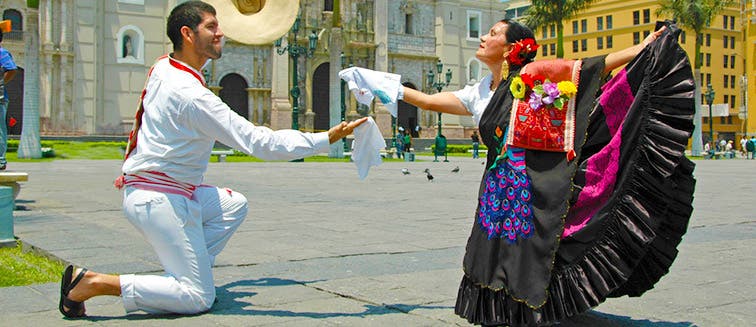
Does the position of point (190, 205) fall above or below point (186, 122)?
below

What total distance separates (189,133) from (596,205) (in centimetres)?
203

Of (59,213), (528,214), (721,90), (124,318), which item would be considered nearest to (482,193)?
(528,214)

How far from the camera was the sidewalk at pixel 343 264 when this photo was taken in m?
3.81

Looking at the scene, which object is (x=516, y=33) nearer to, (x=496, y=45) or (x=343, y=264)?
(x=496, y=45)

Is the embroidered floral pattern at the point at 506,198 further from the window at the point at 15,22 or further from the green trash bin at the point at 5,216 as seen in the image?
the window at the point at 15,22

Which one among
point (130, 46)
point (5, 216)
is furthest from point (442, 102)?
point (130, 46)

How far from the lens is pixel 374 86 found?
4.16 meters

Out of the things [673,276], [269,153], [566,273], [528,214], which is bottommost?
[673,276]

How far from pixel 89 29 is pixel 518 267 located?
3759cm

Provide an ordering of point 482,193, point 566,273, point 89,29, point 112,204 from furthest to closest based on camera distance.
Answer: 1. point 89,29
2. point 112,204
3. point 482,193
4. point 566,273

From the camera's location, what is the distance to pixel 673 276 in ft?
16.3

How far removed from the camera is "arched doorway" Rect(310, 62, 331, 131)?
150ft

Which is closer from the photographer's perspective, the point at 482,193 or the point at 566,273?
the point at 566,273

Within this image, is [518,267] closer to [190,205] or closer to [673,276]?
[190,205]
